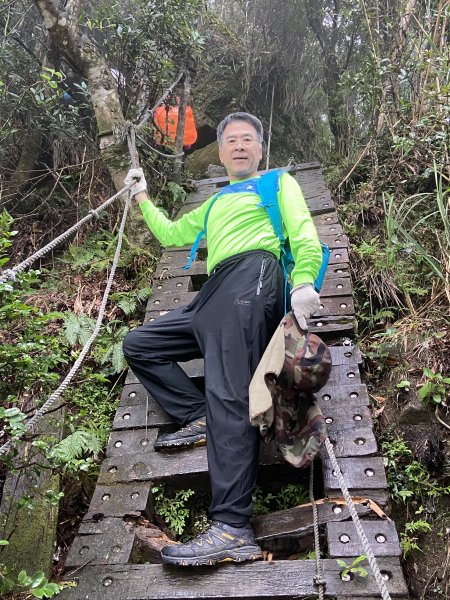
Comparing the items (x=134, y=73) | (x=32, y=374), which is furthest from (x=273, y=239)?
(x=134, y=73)

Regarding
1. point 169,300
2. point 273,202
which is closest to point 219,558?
point 273,202

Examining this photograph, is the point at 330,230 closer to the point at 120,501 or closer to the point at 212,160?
the point at 120,501

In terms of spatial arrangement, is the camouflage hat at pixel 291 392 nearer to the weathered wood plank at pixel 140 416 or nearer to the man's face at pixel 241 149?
the weathered wood plank at pixel 140 416

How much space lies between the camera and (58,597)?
95.3 inches

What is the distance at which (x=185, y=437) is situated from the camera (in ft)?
10.2

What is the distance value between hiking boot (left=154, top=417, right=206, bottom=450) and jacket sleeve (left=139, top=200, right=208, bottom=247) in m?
1.42

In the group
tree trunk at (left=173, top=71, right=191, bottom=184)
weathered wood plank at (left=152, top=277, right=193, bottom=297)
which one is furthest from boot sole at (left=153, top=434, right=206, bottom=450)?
tree trunk at (left=173, top=71, right=191, bottom=184)

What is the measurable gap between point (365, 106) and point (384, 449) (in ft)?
15.5

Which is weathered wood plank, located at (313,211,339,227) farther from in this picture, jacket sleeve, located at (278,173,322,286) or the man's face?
jacket sleeve, located at (278,173,322,286)

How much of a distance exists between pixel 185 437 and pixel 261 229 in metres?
1.32

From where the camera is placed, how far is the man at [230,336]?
257 cm

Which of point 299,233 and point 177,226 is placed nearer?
point 299,233

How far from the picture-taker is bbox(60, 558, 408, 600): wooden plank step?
7.43 feet

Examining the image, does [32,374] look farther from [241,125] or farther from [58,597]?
[241,125]
